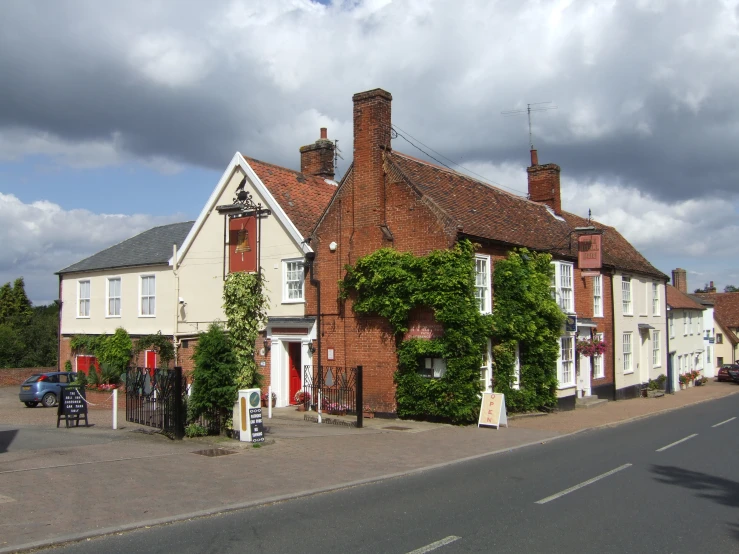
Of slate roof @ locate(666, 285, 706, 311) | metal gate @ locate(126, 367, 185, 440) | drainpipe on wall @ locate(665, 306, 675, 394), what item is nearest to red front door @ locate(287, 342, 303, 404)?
metal gate @ locate(126, 367, 185, 440)

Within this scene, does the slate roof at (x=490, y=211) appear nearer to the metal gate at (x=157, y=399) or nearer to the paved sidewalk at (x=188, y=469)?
the paved sidewalk at (x=188, y=469)

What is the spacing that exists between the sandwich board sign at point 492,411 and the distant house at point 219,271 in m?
5.95

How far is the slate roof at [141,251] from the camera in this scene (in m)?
29.5

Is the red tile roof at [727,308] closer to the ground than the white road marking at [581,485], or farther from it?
farther from it

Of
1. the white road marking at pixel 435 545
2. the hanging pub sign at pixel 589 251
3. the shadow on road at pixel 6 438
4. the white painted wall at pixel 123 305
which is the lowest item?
the shadow on road at pixel 6 438

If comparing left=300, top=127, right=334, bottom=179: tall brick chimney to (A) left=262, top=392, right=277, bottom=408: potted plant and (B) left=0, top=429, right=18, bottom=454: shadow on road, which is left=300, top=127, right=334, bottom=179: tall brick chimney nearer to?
(A) left=262, top=392, right=277, bottom=408: potted plant

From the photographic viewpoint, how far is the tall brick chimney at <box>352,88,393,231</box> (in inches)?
787

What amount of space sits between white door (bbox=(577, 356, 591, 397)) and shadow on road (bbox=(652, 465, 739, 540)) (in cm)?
1442

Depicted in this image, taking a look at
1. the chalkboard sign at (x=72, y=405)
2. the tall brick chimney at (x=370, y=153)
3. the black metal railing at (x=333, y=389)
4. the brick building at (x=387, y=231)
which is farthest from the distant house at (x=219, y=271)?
the chalkboard sign at (x=72, y=405)

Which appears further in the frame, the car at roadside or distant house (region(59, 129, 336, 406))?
the car at roadside

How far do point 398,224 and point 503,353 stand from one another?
4.82 meters

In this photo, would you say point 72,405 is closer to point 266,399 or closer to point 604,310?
point 266,399

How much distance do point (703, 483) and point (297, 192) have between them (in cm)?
1738

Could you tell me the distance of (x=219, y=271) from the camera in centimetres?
2538
